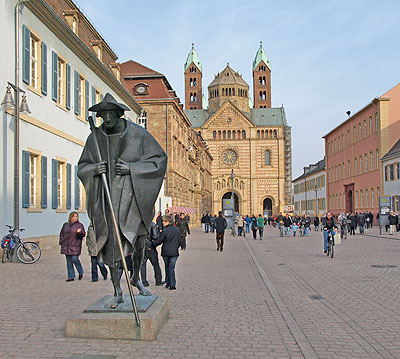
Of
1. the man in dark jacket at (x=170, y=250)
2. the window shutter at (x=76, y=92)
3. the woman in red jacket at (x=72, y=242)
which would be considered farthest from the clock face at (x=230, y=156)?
the man in dark jacket at (x=170, y=250)

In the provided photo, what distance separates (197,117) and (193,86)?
689 inches

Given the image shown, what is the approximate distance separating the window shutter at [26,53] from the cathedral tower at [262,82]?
10800cm

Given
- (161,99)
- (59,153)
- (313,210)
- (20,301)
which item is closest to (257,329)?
(20,301)

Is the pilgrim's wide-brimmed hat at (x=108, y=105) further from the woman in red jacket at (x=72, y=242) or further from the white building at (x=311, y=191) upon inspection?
the white building at (x=311, y=191)

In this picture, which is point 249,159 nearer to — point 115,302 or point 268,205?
point 268,205

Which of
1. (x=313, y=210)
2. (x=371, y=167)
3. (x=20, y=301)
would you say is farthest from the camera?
(x=313, y=210)

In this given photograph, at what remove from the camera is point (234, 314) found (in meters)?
7.86

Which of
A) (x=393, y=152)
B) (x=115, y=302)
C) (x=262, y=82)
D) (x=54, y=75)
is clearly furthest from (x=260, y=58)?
(x=115, y=302)

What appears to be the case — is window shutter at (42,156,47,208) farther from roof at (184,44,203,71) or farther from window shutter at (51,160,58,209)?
roof at (184,44,203,71)

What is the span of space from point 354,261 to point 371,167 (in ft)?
130

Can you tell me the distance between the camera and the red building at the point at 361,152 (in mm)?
50781

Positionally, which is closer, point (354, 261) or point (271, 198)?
point (354, 261)

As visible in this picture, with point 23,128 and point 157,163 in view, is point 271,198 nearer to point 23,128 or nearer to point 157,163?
point 23,128

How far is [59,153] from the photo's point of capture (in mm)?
22375
